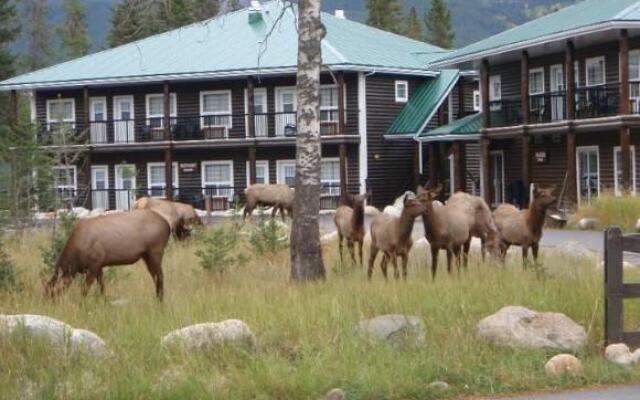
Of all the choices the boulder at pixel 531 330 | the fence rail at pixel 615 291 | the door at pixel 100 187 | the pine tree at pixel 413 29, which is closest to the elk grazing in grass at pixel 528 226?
the boulder at pixel 531 330

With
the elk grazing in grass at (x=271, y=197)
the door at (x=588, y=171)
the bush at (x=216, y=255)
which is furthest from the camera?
the door at (x=588, y=171)

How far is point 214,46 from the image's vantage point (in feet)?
180

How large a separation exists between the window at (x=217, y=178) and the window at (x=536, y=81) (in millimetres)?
14212

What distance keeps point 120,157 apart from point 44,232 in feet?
93.0

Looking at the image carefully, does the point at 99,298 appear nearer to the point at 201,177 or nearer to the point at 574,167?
the point at 574,167

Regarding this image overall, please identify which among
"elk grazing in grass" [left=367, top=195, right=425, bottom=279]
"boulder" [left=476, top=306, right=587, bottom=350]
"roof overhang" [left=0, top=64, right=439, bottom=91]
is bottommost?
"boulder" [left=476, top=306, right=587, bottom=350]

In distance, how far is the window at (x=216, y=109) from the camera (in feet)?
176

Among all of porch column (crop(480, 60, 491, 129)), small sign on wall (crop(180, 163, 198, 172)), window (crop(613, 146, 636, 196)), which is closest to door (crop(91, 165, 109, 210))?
small sign on wall (crop(180, 163, 198, 172))

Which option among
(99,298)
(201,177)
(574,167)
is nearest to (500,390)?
(99,298)

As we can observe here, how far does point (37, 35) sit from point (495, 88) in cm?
5524

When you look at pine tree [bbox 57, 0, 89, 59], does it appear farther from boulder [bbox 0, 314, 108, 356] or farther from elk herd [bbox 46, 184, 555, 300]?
boulder [bbox 0, 314, 108, 356]

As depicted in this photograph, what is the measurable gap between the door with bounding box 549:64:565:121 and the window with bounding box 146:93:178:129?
59.1ft

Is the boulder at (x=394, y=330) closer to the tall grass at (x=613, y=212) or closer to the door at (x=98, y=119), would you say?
the tall grass at (x=613, y=212)

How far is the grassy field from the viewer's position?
10570mm
